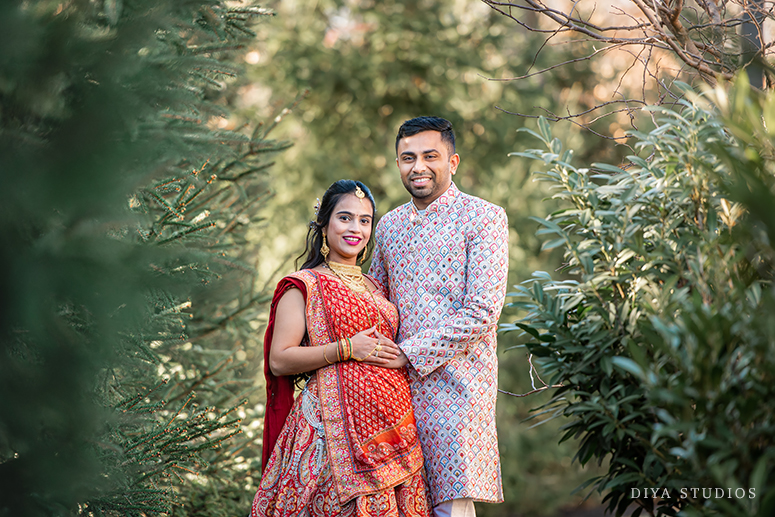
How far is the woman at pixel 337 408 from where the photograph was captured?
239 cm

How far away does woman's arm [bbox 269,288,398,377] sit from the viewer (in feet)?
8.07

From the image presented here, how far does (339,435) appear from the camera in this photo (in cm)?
243

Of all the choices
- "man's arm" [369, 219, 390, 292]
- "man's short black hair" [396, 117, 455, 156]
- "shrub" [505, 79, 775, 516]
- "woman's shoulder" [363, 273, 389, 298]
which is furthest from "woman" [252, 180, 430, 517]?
"shrub" [505, 79, 775, 516]

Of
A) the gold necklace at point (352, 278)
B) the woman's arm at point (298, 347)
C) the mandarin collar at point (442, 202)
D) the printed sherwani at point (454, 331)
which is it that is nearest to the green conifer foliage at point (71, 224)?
the woman's arm at point (298, 347)

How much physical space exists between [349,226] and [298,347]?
21.3 inches

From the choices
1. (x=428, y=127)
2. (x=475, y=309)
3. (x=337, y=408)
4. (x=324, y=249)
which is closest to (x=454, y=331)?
(x=475, y=309)

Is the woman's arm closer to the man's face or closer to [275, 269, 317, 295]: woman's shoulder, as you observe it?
[275, 269, 317, 295]: woman's shoulder

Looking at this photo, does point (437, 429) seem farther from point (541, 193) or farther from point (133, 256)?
point (541, 193)

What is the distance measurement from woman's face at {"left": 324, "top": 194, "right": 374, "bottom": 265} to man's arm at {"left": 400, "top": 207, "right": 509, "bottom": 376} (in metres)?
0.44

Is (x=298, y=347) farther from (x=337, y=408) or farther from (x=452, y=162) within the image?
(x=452, y=162)

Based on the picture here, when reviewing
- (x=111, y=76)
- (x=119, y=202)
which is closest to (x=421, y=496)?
(x=119, y=202)

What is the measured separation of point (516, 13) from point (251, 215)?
7.22 metres

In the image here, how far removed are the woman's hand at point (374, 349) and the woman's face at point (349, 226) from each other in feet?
1.17

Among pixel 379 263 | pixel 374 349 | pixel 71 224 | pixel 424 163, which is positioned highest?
pixel 424 163
